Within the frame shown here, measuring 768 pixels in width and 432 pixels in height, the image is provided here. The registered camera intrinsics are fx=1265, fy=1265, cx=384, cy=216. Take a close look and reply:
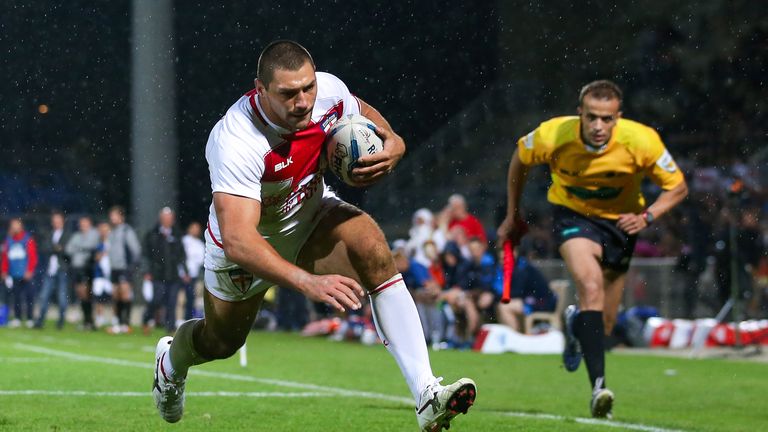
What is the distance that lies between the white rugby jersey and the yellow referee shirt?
2.90 metres

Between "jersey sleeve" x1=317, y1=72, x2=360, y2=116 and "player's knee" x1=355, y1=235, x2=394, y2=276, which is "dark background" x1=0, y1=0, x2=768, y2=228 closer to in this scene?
"jersey sleeve" x1=317, y1=72, x2=360, y2=116

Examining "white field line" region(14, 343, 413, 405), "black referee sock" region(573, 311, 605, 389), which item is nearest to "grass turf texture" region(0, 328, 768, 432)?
"white field line" region(14, 343, 413, 405)

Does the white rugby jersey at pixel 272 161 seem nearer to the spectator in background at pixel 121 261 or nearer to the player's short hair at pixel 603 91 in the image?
the player's short hair at pixel 603 91

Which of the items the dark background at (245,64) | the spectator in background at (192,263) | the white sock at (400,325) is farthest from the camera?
the dark background at (245,64)

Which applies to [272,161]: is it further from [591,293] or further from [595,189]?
[595,189]

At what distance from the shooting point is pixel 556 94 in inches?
1158

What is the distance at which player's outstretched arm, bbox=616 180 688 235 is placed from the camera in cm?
890

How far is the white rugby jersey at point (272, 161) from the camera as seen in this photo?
6043 mm

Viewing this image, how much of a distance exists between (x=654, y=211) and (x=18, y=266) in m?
16.7

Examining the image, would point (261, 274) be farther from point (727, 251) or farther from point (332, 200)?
point (727, 251)

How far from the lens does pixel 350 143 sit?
6.26 meters

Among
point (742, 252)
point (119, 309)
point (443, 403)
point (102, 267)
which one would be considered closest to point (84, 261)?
point (102, 267)

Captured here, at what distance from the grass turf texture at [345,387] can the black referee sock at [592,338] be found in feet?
1.17

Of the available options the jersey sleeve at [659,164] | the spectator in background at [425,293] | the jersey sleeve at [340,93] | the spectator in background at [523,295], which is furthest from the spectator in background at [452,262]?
the jersey sleeve at [340,93]
